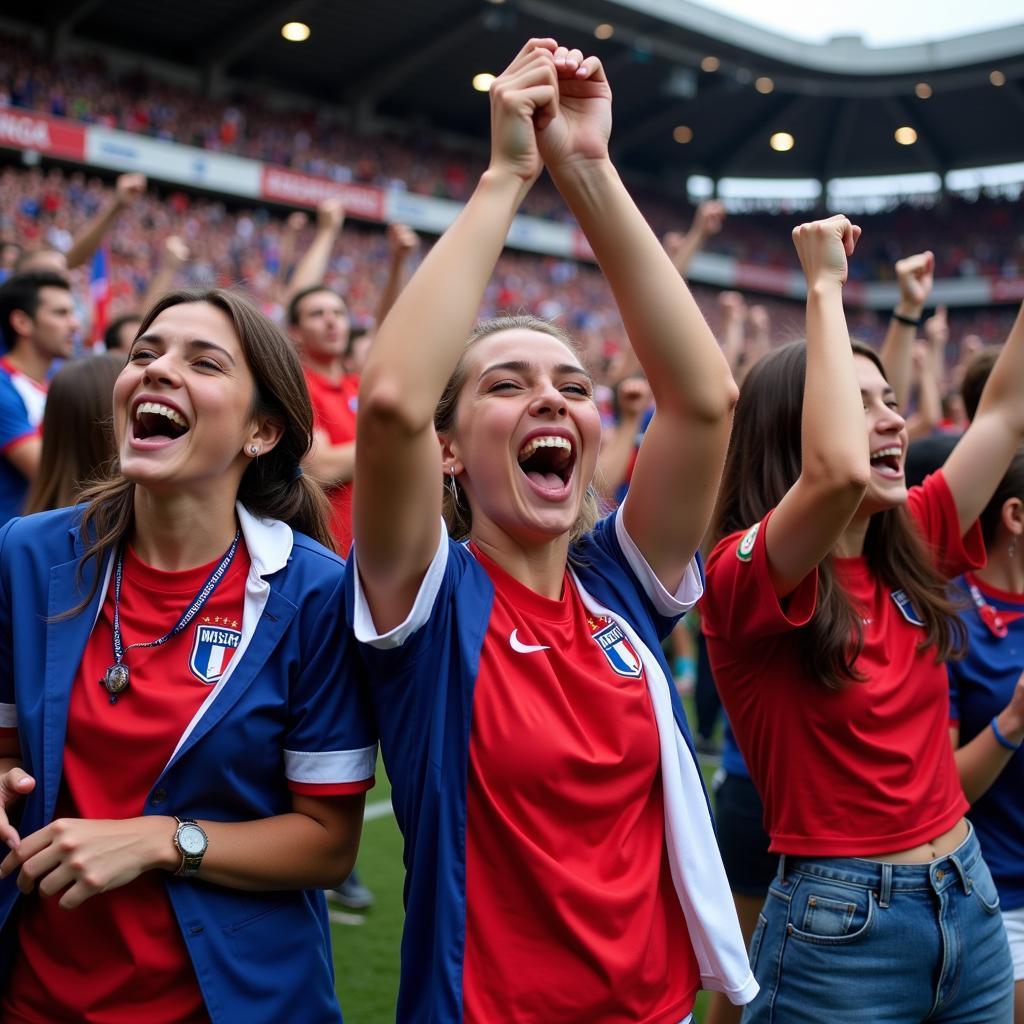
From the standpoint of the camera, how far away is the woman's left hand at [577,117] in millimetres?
1570

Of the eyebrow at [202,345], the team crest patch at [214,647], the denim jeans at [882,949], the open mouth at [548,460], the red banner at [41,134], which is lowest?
the denim jeans at [882,949]

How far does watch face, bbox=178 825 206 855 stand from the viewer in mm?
1490

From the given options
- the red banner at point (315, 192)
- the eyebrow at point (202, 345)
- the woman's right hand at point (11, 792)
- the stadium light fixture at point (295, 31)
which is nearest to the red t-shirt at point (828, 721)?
the eyebrow at point (202, 345)

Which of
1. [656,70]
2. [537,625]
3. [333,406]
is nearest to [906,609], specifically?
[537,625]

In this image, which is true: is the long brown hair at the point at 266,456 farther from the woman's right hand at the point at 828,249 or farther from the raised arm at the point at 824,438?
the woman's right hand at the point at 828,249

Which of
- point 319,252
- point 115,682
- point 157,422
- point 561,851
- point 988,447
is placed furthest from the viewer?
point 319,252

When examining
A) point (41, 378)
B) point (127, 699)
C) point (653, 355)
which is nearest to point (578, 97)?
point (653, 355)

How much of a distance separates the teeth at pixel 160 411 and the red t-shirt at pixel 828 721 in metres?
0.98

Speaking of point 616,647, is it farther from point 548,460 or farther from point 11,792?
point 11,792

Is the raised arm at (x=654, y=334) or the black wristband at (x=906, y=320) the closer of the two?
the raised arm at (x=654, y=334)

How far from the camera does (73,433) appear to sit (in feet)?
8.86

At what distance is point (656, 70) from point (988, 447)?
88.7 feet

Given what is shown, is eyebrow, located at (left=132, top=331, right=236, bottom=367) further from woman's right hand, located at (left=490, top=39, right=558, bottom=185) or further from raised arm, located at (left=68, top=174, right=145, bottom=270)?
raised arm, located at (left=68, top=174, right=145, bottom=270)

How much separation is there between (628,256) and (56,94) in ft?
76.5
